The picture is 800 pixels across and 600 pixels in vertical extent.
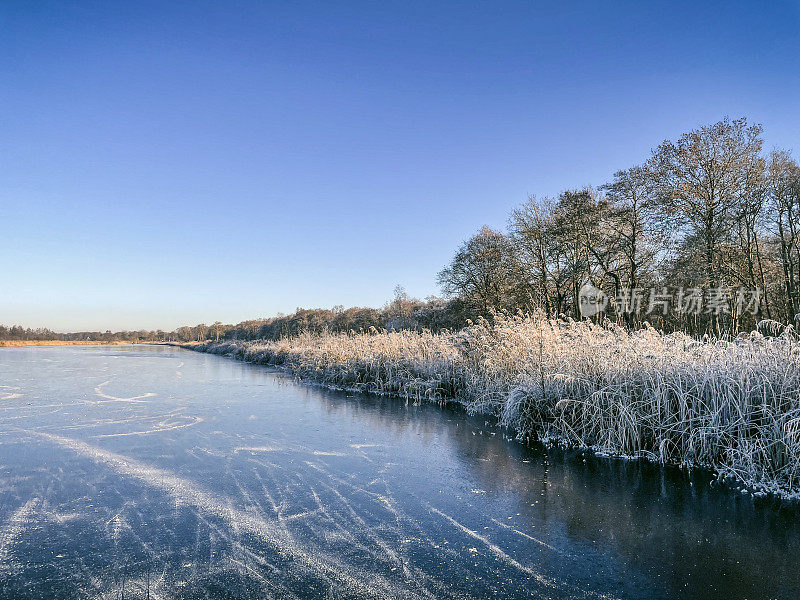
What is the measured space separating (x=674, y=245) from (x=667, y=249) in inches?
25.8

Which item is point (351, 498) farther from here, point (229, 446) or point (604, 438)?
point (604, 438)

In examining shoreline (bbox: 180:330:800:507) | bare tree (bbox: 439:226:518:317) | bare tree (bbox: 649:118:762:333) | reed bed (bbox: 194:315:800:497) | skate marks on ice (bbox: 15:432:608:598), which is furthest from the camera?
bare tree (bbox: 439:226:518:317)

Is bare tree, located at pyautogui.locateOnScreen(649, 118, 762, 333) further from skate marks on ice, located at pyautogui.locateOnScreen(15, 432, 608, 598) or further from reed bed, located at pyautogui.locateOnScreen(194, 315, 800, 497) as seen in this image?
skate marks on ice, located at pyautogui.locateOnScreen(15, 432, 608, 598)

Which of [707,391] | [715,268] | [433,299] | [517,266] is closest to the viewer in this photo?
[707,391]

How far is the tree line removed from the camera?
16953mm

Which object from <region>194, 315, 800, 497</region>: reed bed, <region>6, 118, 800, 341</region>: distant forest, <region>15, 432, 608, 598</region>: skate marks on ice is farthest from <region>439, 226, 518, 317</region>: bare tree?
<region>15, 432, 608, 598</region>: skate marks on ice

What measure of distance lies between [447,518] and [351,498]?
0.95 metres

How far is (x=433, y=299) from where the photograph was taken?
118 feet

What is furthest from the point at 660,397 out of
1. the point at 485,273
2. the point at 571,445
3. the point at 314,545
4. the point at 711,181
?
the point at 485,273

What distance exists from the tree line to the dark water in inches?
402

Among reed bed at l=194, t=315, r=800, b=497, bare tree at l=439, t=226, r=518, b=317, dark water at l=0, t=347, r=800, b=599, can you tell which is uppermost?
bare tree at l=439, t=226, r=518, b=317

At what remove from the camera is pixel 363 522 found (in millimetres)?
3445

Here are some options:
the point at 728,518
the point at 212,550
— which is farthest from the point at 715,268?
the point at 212,550

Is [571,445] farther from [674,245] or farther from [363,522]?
[674,245]
